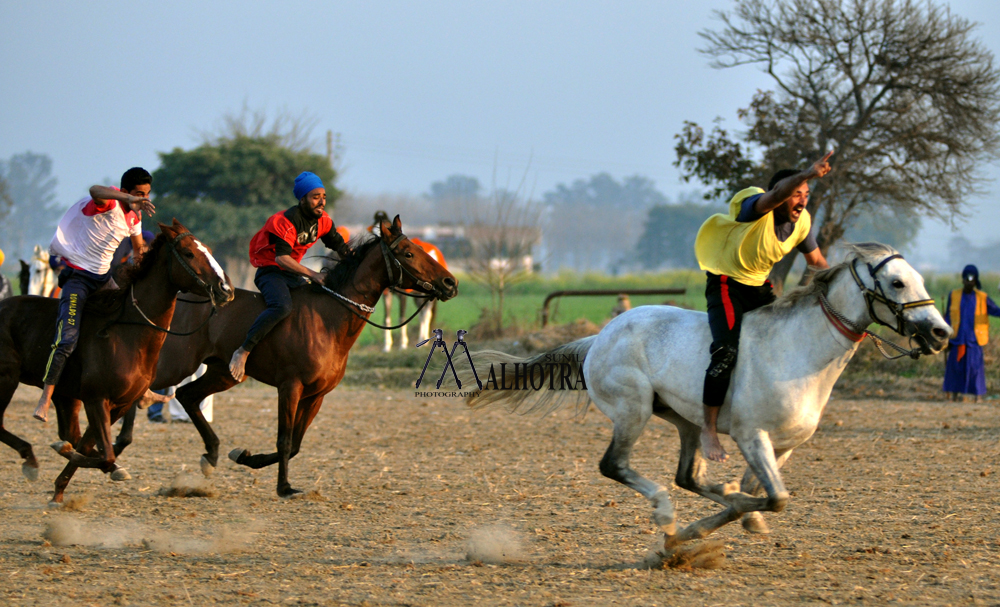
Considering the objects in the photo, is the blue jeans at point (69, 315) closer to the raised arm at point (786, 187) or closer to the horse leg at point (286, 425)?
the horse leg at point (286, 425)

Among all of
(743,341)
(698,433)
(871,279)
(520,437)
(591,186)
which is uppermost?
(591,186)

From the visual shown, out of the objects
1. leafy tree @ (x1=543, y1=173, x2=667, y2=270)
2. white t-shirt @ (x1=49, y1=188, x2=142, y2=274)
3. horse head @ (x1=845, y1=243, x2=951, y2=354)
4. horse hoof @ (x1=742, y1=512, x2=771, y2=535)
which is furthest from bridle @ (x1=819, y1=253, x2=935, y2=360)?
leafy tree @ (x1=543, y1=173, x2=667, y2=270)

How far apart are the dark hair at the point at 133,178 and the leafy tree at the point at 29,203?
135468 mm

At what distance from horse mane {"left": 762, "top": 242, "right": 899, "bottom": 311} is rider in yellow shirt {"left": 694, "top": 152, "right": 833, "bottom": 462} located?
0.67 feet

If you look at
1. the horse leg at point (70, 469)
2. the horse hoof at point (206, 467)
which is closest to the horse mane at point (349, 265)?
the horse hoof at point (206, 467)

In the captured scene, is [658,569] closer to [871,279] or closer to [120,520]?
[871,279]

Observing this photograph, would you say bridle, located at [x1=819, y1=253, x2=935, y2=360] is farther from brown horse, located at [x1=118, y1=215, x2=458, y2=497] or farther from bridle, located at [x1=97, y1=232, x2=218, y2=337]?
bridle, located at [x1=97, y1=232, x2=218, y2=337]

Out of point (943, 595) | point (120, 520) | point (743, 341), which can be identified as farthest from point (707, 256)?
point (120, 520)

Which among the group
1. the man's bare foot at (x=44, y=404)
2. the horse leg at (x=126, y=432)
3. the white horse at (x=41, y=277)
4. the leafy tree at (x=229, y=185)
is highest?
the leafy tree at (x=229, y=185)

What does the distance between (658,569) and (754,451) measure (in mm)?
833

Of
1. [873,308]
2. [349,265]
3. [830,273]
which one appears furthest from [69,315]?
[873,308]

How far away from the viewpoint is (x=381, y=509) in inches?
257

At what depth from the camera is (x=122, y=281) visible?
6.40 meters

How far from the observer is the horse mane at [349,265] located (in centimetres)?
709
